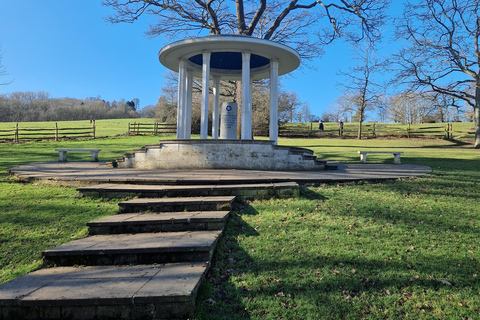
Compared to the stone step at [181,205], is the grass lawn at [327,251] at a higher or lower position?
lower

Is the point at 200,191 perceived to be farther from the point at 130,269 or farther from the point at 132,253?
the point at 130,269

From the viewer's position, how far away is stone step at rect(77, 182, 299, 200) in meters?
5.79

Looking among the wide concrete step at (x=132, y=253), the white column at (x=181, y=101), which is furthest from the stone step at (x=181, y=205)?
the white column at (x=181, y=101)

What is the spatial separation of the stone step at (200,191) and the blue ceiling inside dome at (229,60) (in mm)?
6788

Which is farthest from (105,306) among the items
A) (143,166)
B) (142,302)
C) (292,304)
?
(143,166)

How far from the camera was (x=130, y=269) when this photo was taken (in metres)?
3.10

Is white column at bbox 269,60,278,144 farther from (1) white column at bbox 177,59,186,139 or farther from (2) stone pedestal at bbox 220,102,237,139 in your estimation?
(1) white column at bbox 177,59,186,139

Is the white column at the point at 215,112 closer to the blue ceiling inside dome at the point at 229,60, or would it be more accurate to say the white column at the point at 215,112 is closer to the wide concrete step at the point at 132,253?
the blue ceiling inside dome at the point at 229,60

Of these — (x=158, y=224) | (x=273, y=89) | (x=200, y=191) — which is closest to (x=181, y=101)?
(x=273, y=89)

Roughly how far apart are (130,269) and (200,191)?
2.78 m

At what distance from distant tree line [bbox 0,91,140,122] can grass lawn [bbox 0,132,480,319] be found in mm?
73116

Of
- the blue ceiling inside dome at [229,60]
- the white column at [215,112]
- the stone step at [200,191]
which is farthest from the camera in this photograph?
the white column at [215,112]

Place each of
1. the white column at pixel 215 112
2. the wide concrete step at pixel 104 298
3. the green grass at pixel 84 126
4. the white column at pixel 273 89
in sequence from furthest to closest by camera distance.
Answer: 1. the green grass at pixel 84 126
2. the white column at pixel 215 112
3. the white column at pixel 273 89
4. the wide concrete step at pixel 104 298

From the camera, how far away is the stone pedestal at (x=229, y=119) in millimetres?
12023
